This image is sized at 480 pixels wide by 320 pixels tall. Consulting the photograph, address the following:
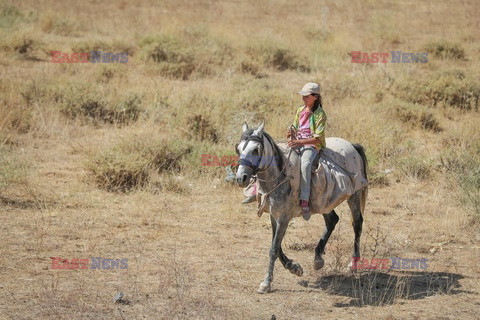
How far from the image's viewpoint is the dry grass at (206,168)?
625 centimetres

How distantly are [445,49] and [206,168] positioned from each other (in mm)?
10441

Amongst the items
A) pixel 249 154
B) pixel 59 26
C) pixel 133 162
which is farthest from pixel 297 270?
pixel 59 26

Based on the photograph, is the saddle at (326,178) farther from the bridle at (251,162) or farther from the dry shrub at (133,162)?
the dry shrub at (133,162)

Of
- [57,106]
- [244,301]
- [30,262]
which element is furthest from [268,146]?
[57,106]

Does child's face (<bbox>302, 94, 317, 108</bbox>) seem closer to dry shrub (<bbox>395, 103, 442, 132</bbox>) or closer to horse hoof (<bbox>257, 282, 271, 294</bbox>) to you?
horse hoof (<bbox>257, 282, 271, 294</bbox>)

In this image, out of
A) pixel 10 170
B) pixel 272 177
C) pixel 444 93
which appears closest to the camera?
pixel 272 177

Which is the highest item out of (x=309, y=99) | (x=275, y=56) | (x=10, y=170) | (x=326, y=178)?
(x=309, y=99)

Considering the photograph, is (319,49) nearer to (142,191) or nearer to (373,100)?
(373,100)

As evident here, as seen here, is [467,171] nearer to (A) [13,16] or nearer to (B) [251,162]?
(B) [251,162]

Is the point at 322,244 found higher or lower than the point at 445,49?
lower

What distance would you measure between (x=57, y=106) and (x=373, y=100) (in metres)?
6.90

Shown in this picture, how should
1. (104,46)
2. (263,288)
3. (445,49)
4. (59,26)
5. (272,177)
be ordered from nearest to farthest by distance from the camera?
(272,177)
(263,288)
(104,46)
(445,49)
(59,26)

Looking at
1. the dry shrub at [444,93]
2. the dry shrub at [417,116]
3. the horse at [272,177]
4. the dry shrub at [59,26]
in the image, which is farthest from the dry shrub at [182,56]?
the horse at [272,177]

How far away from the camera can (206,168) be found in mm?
10211
